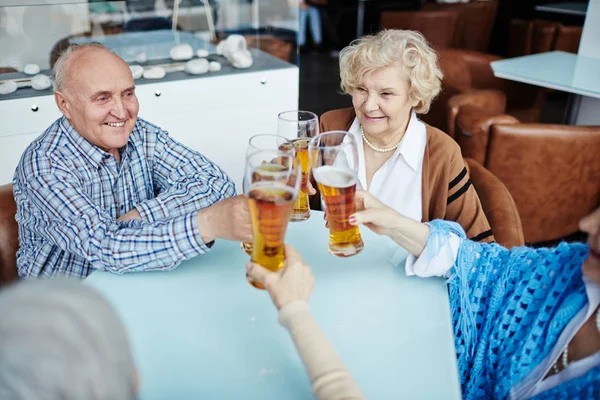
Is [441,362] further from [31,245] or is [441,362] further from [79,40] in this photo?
[79,40]

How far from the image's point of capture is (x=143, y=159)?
1854mm

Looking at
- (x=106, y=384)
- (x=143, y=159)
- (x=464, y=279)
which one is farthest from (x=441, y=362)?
(x=143, y=159)

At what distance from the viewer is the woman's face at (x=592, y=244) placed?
3.53 feet

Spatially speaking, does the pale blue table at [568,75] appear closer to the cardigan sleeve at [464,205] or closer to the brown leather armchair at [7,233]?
the cardigan sleeve at [464,205]

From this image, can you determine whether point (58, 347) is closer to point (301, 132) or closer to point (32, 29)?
point (301, 132)

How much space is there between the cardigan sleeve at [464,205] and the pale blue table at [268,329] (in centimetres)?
43

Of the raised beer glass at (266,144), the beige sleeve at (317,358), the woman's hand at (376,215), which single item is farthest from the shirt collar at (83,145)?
the beige sleeve at (317,358)

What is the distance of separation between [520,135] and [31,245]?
2.00 m

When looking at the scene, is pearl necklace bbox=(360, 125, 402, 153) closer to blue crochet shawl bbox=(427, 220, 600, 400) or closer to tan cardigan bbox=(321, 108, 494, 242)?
tan cardigan bbox=(321, 108, 494, 242)

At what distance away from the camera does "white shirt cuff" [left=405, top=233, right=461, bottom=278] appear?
4.52ft

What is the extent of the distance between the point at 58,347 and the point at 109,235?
80cm

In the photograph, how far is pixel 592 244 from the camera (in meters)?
1.10

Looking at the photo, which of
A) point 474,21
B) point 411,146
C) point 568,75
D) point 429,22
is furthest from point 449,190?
point 474,21

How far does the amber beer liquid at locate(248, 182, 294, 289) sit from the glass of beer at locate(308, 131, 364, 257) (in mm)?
181
